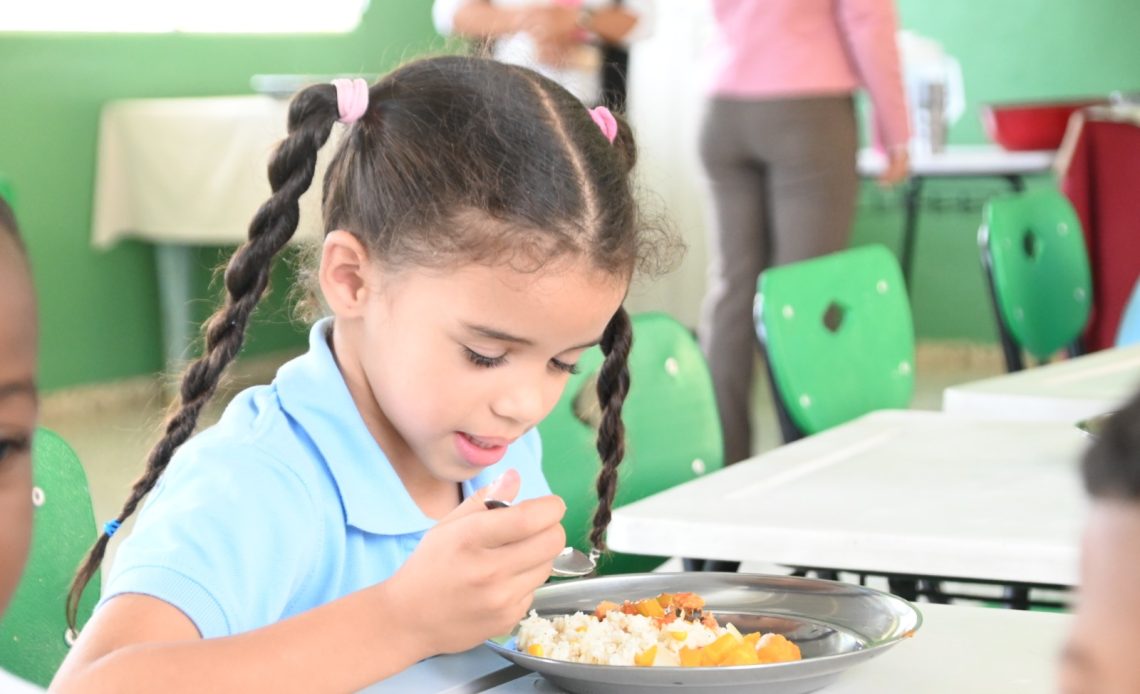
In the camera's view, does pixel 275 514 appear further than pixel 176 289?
No

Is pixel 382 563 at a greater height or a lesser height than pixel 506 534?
lesser

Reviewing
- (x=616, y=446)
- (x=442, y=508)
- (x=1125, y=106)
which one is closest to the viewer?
(x=442, y=508)

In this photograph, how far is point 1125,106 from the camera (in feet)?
13.7

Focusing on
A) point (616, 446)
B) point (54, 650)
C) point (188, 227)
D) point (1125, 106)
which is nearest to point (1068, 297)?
point (1125, 106)

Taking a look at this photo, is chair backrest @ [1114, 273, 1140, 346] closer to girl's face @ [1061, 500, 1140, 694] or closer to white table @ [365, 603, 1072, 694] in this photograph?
white table @ [365, 603, 1072, 694]

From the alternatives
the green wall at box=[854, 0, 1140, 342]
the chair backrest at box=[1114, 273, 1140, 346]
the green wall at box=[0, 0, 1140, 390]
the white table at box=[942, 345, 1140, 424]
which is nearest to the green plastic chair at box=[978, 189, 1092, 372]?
the chair backrest at box=[1114, 273, 1140, 346]

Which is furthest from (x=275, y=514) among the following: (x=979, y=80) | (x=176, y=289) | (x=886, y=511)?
(x=979, y=80)

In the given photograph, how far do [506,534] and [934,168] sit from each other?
409cm

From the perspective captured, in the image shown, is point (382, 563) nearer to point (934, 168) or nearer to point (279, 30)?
point (934, 168)

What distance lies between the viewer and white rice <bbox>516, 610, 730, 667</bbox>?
0.95 m

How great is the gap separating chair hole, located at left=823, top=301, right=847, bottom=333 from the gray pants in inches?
33.3

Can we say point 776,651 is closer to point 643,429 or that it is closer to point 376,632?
point 376,632

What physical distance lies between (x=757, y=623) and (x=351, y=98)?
49 centimetres

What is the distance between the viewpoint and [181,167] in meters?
4.78
